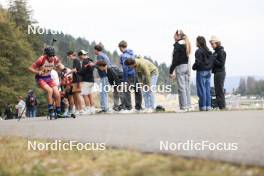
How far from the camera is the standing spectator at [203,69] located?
1416 cm

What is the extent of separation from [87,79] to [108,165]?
34.5ft

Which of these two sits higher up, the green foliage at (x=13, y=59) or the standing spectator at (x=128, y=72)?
the green foliage at (x=13, y=59)

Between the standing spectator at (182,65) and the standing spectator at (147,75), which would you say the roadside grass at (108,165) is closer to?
the standing spectator at (182,65)

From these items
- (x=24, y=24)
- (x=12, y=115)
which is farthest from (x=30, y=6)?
(x=12, y=115)

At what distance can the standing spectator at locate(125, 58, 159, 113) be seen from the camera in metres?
15.4

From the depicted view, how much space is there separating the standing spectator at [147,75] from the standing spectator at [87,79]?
1492 mm

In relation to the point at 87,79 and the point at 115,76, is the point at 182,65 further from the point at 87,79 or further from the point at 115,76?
the point at 87,79

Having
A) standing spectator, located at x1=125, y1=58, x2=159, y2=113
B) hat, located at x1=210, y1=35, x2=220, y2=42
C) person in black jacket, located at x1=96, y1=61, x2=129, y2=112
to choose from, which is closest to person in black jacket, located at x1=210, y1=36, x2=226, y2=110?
hat, located at x1=210, y1=35, x2=220, y2=42

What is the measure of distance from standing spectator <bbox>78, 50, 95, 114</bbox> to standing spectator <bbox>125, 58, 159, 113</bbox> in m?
1.49

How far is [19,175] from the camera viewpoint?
6.42m

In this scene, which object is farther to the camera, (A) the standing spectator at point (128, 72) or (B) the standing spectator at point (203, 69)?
(A) the standing spectator at point (128, 72)

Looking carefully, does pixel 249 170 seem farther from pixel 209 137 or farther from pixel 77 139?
pixel 77 139

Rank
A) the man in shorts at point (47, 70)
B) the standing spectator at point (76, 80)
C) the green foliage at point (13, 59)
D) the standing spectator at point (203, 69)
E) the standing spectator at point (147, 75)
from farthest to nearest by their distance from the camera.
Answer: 1. the green foliage at point (13, 59)
2. the standing spectator at point (76, 80)
3. the standing spectator at point (147, 75)
4. the standing spectator at point (203, 69)
5. the man in shorts at point (47, 70)

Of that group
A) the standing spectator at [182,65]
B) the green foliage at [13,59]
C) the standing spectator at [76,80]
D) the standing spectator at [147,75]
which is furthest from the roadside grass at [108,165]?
the green foliage at [13,59]
